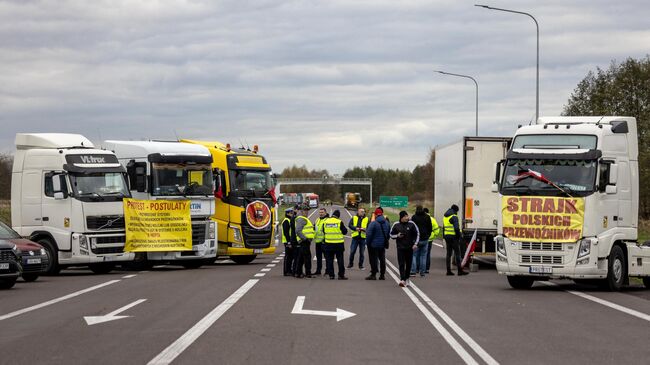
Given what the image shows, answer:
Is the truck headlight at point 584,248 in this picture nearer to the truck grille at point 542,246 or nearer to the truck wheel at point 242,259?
the truck grille at point 542,246

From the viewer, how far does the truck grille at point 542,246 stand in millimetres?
21875

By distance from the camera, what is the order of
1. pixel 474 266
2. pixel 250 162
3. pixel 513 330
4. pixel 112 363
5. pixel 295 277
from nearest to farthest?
pixel 112 363 < pixel 513 330 < pixel 295 277 < pixel 474 266 < pixel 250 162

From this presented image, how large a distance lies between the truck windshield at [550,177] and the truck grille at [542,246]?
106 centimetres

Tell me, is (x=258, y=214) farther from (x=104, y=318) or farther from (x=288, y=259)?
(x=104, y=318)

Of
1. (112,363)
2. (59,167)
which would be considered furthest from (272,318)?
(59,167)

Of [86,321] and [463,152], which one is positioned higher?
[463,152]

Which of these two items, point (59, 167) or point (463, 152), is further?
point (463, 152)

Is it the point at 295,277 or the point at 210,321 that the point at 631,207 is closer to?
the point at 295,277

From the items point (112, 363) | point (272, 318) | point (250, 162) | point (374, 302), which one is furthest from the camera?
point (250, 162)

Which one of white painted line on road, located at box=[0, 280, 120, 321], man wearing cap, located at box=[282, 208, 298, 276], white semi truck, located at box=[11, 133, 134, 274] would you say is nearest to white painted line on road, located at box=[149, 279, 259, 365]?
white painted line on road, located at box=[0, 280, 120, 321]

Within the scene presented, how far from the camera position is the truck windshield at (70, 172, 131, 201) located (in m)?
27.7

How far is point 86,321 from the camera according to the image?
1521 centimetres

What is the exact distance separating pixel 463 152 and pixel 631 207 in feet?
29.1

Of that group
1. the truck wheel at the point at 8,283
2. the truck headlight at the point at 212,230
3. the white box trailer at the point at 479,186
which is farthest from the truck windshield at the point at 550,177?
the truck headlight at the point at 212,230
